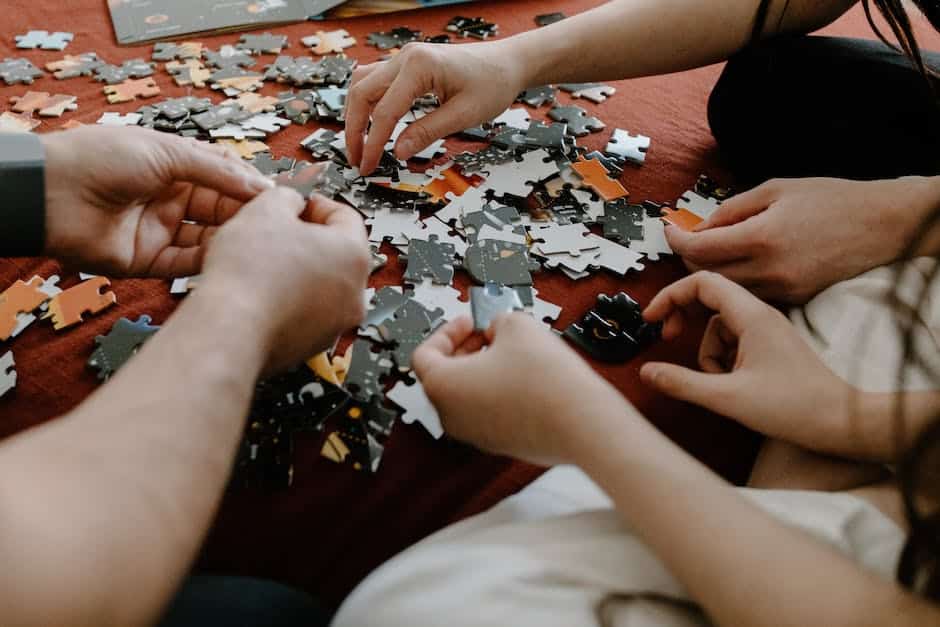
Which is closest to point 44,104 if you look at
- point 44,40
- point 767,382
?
point 44,40

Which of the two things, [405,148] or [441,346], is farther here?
[405,148]

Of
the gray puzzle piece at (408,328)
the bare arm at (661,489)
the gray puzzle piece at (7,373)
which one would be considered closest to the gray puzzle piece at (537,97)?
the gray puzzle piece at (408,328)

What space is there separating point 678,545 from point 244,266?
0.52 metres

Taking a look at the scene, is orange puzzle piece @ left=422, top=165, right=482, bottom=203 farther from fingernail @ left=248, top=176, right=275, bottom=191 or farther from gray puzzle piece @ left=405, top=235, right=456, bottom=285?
fingernail @ left=248, top=176, right=275, bottom=191

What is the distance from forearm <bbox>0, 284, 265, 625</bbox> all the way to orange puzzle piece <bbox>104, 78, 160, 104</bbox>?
1.03 meters

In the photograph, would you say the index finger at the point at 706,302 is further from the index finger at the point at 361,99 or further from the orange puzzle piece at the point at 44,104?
the orange puzzle piece at the point at 44,104

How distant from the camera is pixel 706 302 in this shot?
87 centimetres

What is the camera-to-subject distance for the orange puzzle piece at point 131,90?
4.72 ft

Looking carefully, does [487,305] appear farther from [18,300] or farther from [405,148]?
[18,300]

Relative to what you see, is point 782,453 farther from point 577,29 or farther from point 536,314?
point 577,29

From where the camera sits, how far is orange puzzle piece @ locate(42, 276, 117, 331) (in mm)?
1008

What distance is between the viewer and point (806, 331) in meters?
0.89

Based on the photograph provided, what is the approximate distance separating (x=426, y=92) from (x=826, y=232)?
68cm

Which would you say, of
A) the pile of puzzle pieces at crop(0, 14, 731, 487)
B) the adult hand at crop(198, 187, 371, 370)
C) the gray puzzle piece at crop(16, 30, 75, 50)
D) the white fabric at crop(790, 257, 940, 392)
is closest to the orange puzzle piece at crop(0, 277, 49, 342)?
the pile of puzzle pieces at crop(0, 14, 731, 487)
